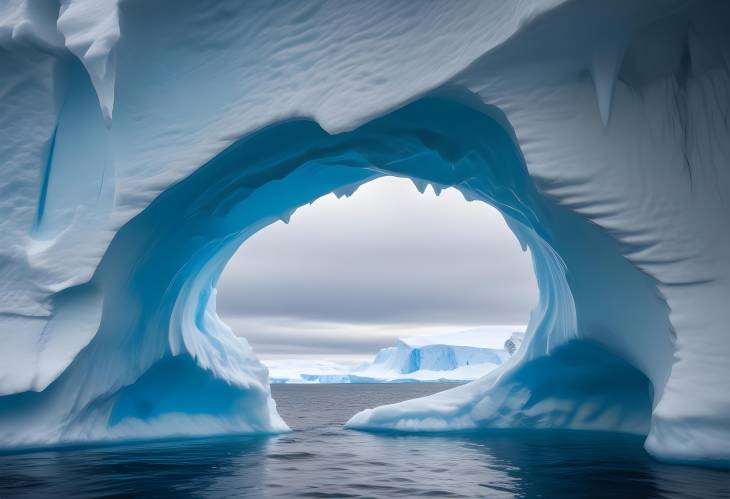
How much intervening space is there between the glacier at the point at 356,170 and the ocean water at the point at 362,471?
0.70m

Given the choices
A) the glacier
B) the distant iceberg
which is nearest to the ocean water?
the glacier

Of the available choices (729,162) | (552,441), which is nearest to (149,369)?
(552,441)

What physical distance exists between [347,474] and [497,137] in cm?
418

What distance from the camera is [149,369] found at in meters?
10.4

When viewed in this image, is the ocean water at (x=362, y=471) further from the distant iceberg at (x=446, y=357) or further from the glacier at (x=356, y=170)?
the distant iceberg at (x=446, y=357)

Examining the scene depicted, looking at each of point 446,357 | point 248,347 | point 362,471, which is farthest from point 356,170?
point 446,357

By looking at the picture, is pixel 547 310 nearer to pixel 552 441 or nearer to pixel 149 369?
pixel 552 441

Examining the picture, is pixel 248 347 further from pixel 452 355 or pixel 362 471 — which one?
pixel 452 355

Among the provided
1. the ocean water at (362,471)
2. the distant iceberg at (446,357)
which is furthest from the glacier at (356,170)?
the distant iceberg at (446,357)

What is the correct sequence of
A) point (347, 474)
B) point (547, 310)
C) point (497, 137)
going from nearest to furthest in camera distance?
1. point (347, 474)
2. point (497, 137)
3. point (547, 310)

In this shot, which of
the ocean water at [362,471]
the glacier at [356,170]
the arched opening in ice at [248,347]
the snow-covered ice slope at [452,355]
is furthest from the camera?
the snow-covered ice slope at [452,355]

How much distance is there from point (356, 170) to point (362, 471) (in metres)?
5.38

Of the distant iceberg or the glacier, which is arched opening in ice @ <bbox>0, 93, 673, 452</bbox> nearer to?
the glacier

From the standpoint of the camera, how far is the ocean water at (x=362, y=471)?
227 inches
